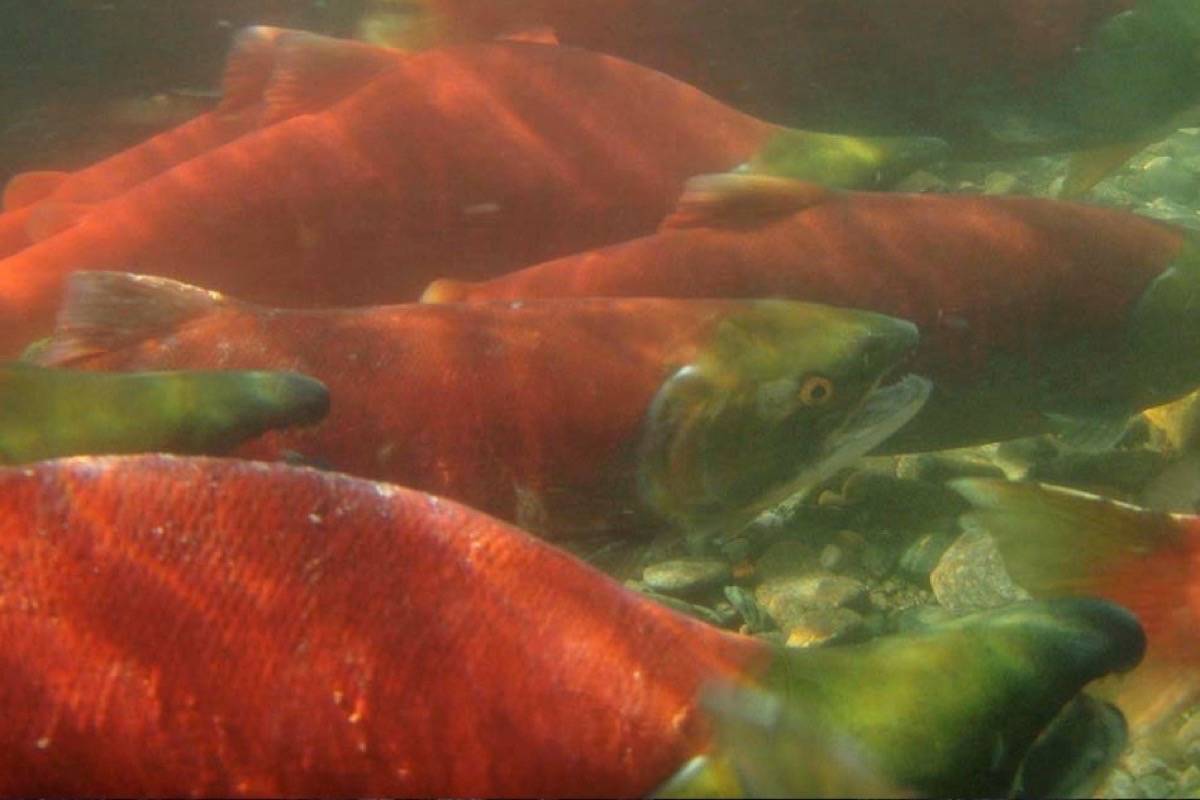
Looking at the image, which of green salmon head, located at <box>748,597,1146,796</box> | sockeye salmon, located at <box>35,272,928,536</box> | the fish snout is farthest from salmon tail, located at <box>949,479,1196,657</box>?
the fish snout

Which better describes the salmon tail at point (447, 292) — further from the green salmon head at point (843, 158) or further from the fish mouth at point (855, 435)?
the green salmon head at point (843, 158)

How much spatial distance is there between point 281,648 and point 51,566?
1.32 ft

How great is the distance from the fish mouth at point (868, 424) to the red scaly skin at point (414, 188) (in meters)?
1.65

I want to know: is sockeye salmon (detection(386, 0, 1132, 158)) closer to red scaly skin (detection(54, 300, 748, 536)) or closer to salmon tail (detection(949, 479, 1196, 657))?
red scaly skin (detection(54, 300, 748, 536))

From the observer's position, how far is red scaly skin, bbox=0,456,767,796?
138 centimetres

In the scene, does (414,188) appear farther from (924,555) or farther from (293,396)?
(924,555)

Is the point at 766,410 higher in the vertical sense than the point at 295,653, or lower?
lower

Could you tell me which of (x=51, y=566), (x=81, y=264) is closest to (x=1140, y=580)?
(x=51, y=566)

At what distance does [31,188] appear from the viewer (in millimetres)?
5730

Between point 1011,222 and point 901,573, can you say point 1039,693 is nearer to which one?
point 901,573

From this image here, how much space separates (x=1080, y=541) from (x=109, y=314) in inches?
108

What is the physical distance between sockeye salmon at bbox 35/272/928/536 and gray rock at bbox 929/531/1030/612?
0.53 m

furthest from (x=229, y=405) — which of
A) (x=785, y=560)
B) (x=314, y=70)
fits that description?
(x=314, y=70)

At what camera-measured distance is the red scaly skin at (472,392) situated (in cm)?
265
